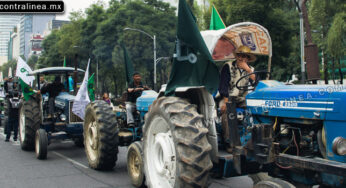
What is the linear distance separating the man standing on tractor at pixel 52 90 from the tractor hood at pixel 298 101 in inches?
289

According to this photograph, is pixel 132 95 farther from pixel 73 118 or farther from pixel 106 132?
pixel 73 118

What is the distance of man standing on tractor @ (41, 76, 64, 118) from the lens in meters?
10.7

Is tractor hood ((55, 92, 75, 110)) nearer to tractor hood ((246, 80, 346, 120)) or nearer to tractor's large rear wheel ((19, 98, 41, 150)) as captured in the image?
tractor's large rear wheel ((19, 98, 41, 150))

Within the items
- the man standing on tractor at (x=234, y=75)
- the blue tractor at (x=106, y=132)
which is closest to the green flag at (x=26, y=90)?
the blue tractor at (x=106, y=132)

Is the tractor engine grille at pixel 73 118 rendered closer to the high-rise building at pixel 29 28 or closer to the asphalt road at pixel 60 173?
the asphalt road at pixel 60 173

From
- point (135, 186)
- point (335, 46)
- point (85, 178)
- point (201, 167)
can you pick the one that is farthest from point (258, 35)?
point (335, 46)

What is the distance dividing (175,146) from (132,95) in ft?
14.7

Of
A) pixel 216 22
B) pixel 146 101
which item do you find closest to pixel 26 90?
pixel 146 101

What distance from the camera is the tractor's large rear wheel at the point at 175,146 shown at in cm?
432

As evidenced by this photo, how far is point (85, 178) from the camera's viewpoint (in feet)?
24.0

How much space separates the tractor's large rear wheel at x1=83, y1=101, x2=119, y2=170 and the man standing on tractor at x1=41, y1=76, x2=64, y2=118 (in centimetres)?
307

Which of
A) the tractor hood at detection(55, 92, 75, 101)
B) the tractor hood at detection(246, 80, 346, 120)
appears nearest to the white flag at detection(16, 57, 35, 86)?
the tractor hood at detection(55, 92, 75, 101)

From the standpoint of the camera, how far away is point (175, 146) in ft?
14.8

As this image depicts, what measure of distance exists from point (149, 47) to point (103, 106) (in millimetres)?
28464
